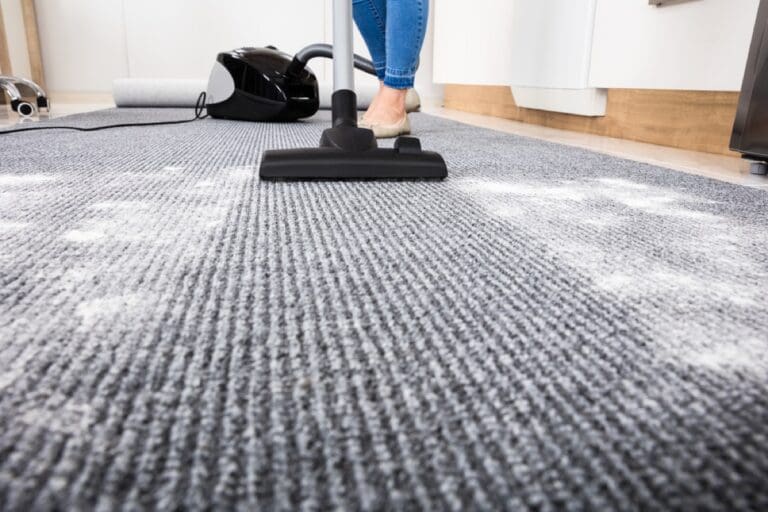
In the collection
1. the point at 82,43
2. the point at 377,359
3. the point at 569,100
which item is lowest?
the point at 377,359

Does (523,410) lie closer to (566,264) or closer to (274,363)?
(274,363)

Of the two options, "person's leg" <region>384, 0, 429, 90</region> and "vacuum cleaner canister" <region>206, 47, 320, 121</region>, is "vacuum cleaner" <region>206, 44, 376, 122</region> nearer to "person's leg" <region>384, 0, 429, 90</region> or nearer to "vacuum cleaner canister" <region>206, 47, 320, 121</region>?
"vacuum cleaner canister" <region>206, 47, 320, 121</region>

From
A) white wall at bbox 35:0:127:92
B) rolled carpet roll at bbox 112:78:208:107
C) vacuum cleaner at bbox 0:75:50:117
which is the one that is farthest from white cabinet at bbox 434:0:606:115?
white wall at bbox 35:0:127:92

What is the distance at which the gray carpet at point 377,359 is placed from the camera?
0.75 ft

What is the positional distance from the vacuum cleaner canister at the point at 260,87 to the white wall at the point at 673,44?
0.97 metres

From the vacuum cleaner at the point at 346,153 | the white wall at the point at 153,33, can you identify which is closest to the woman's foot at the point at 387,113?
the vacuum cleaner at the point at 346,153

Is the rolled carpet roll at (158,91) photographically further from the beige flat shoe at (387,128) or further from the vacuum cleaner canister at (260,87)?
the beige flat shoe at (387,128)

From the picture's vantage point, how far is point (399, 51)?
4.42ft

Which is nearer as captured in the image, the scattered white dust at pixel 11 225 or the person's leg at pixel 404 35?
the scattered white dust at pixel 11 225

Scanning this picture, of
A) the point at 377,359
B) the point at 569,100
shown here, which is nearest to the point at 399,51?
the point at 569,100

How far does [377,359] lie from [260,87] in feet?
5.95

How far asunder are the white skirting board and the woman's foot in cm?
72

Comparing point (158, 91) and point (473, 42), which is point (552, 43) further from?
point (158, 91)

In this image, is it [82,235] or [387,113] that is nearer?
[82,235]
